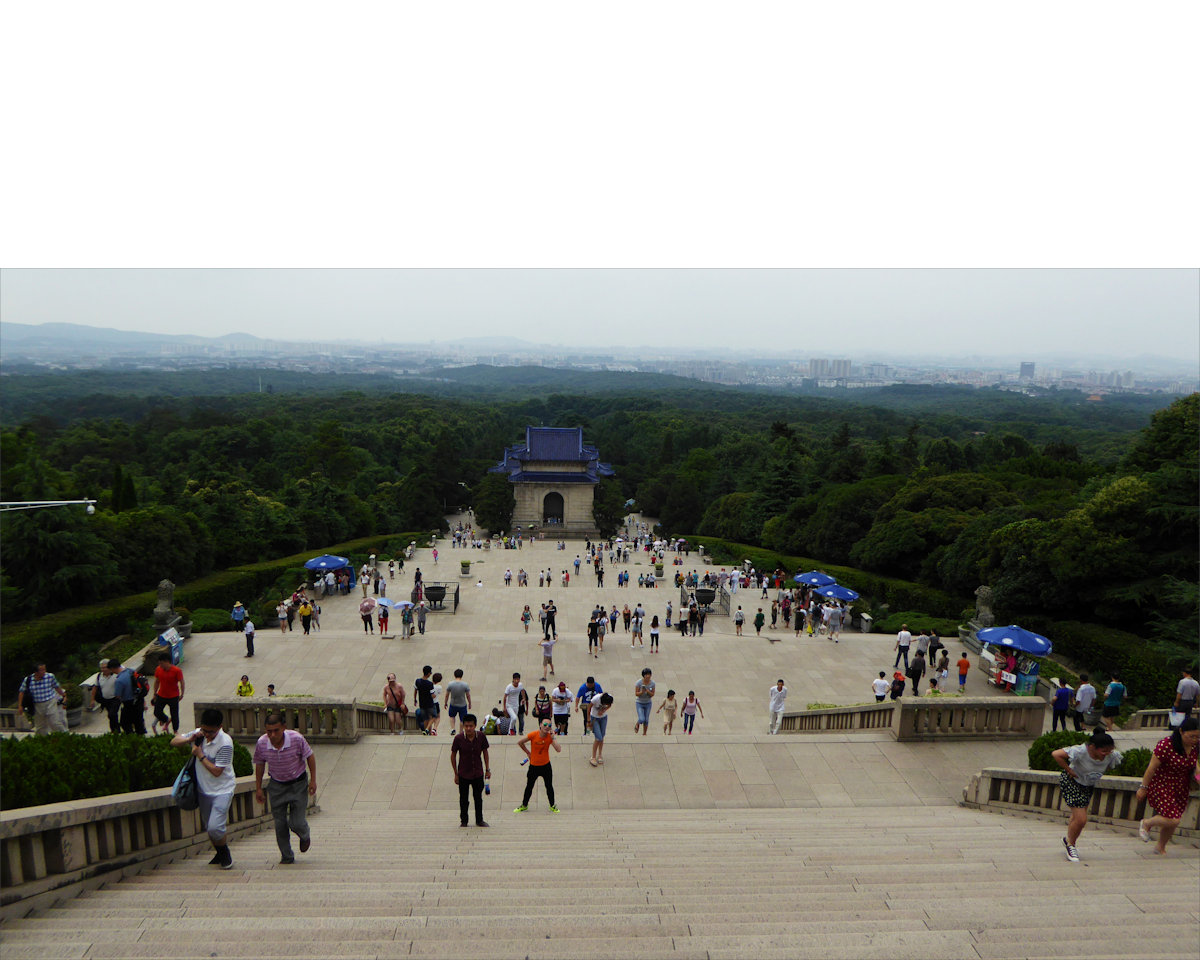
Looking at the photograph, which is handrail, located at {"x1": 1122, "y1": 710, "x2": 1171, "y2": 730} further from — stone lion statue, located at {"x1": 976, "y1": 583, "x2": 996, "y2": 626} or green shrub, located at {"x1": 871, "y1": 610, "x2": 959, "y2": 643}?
green shrub, located at {"x1": 871, "y1": 610, "x2": 959, "y2": 643}

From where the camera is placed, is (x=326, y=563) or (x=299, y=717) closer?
(x=299, y=717)

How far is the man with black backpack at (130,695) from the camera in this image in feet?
38.3

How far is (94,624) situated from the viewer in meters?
23.4

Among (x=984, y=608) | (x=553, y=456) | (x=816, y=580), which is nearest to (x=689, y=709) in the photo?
(x=984, y=608)

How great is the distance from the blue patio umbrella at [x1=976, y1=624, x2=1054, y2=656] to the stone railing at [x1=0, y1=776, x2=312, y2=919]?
16.0 meters

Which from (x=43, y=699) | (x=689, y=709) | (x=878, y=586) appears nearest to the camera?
(x=43, y=699)

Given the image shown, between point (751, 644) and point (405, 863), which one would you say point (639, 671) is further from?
point (405, 863)

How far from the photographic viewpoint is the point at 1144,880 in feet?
20.6

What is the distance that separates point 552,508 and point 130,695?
156 feet

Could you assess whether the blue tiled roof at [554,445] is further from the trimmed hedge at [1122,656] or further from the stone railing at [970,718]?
the stone railing at [970,718]

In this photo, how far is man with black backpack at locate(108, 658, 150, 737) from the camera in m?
11.7

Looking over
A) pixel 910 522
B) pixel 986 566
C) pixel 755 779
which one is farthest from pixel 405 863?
pixel 910 522

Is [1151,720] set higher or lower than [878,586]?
higher

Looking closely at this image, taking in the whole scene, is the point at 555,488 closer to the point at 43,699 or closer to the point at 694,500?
the point at 694,500
